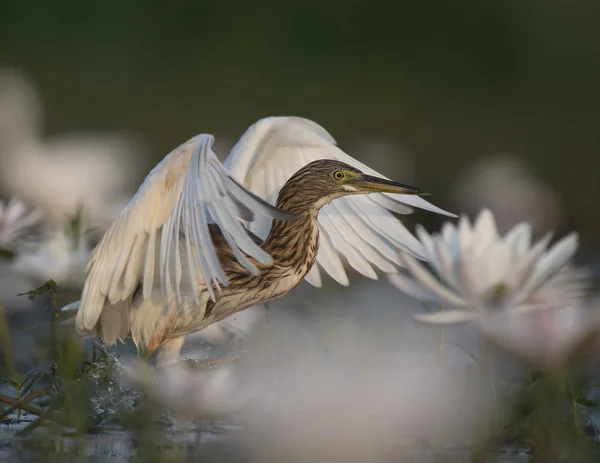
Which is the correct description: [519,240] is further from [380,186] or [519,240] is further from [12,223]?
[12,223]

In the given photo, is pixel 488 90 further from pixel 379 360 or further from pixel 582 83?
pixel 379 360

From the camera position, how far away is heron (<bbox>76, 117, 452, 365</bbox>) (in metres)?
2.94

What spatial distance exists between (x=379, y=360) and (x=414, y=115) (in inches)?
285

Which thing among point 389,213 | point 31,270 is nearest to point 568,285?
point 389,213

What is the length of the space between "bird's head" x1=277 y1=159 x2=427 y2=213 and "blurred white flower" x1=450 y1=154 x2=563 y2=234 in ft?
7.87

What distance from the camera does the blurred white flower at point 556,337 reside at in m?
2.01

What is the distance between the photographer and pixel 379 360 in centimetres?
297

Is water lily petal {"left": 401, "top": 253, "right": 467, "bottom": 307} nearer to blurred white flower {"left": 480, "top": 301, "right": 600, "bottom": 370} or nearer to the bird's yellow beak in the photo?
blurred white flower {"left": 480, "top": 301, "right": 600, "bottom": 370}

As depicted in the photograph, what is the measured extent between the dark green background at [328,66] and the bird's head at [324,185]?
5725mm

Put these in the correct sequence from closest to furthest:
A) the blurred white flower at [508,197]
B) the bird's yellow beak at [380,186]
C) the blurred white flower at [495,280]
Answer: the blurred white flower at [495,280] → the bird's yellow beak at [380,186] → the blurred white flower at [508,197]

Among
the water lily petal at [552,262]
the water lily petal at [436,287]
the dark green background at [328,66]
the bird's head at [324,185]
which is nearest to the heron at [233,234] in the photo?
the bird's head at [324,185]

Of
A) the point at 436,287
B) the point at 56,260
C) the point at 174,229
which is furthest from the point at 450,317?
the point at 56,260

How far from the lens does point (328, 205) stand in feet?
12.4

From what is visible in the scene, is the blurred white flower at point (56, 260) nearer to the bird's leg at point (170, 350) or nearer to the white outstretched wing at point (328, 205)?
the bird's leg at point (170, 350)
